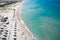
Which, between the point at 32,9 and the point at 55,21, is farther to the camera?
the point at 32,9

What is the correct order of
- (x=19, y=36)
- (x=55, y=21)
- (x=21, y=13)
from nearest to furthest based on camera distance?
(x=19, y=36) < (x=55, y=21) < (x=21, y=13)

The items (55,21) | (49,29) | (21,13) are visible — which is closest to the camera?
(49,29)

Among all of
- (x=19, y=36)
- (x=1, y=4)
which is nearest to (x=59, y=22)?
(x=19, y=36)

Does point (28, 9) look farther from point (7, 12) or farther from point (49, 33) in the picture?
point (49, 33)

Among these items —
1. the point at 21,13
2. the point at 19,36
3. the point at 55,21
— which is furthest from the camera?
the point at 21,13

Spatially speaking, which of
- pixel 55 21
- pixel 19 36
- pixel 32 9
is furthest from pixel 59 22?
pixel 19 36

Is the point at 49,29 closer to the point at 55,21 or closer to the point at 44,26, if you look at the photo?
the point at 44,26
